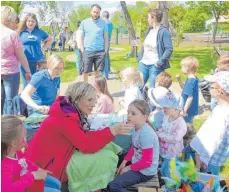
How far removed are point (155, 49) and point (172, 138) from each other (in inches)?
91.1

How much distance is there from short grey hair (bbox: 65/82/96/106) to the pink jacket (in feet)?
3.62

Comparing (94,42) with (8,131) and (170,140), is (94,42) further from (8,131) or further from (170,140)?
(8,131)

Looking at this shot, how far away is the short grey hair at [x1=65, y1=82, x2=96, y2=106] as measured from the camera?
309 centimetres

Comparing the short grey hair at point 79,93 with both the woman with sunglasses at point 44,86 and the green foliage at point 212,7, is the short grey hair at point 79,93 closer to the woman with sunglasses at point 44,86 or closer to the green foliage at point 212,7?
the woman with sunglasses at point 44,86

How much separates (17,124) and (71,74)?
8.40m

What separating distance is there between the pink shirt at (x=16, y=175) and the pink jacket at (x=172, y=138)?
1.58 meters

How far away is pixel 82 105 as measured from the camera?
3117 millimetres

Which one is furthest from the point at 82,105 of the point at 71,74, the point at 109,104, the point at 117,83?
the point at 71,74

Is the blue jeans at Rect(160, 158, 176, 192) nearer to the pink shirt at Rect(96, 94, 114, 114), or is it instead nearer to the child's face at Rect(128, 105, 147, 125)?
the child's face at Rect(128, 105, 147, 125)

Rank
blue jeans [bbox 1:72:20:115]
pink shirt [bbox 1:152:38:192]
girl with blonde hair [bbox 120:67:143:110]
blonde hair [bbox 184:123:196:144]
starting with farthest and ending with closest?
blue jeans [bbox 1:72:20:115] < girl with blonde hair [bbox 120:67:143:110] < blonde hair [bbox 184:123:196:144] < pink shirt [bbox 1:152:38:192]

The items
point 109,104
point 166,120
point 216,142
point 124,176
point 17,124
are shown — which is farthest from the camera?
point 109,104

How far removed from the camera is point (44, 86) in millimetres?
4617

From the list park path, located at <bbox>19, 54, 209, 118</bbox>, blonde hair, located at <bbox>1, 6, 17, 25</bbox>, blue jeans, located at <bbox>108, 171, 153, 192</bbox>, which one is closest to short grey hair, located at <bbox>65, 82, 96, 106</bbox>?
blue jeans, located at <bbox>108, 171, 153, 192</bbox>

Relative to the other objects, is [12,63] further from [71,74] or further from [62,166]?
[71,74]
